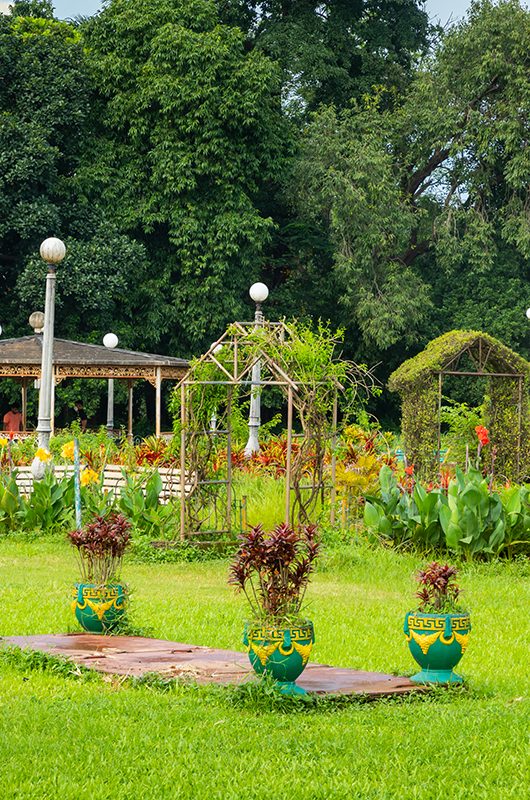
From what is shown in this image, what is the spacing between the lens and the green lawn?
5.30m

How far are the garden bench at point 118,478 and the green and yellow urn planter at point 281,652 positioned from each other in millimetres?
8303

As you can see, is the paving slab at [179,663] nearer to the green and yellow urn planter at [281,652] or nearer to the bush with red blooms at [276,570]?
the green and yellow urn planter at [281,652]

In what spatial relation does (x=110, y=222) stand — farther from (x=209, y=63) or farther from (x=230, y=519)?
(x=230, y=519)

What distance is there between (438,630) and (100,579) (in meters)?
2.64

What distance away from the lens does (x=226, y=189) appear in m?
34.6

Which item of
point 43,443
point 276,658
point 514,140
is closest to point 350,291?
point 514,140

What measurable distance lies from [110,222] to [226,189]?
3363 millimetres

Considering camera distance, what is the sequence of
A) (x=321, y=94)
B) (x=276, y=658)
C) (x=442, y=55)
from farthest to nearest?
(x=321, y=94), (x=442, y=55), (x=276, y=658)

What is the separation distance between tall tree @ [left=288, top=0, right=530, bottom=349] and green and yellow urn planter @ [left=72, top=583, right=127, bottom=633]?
2667 cm

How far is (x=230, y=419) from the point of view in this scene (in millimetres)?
15492

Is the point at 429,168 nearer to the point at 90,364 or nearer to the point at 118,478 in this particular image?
the point at 90,364

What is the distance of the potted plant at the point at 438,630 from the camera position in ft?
23.9

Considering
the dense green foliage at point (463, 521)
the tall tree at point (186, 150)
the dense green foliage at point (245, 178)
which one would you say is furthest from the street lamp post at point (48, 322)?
the tall tree at point (186, 150)

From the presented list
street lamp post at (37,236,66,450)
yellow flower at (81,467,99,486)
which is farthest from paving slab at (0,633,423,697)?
street lamp post at (37,236,66,450)
